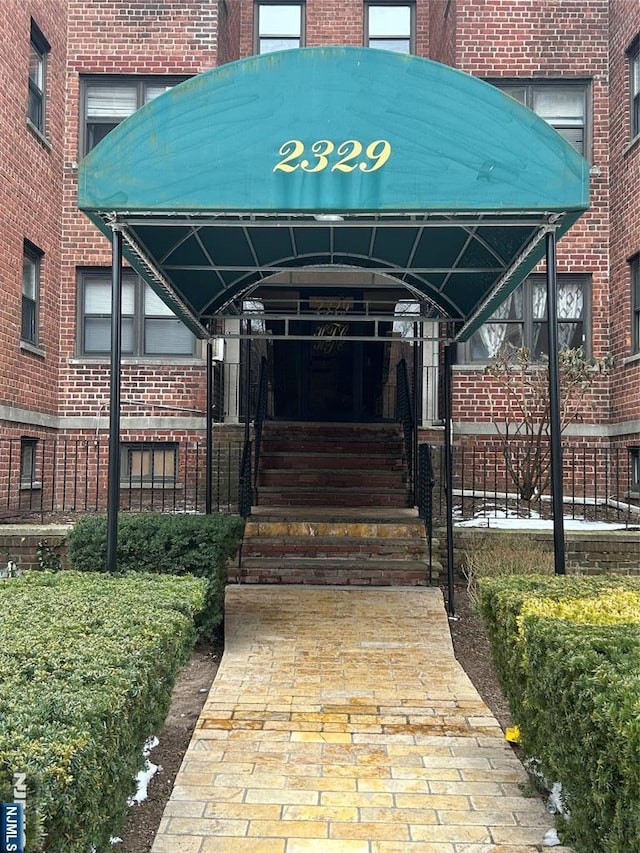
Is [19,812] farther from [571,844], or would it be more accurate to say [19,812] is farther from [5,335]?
[5,335]

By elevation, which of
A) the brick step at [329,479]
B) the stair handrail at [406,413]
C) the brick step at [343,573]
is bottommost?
the brick step at [343,573]

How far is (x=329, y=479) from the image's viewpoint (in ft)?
35.3

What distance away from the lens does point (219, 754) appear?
4180 millimetres

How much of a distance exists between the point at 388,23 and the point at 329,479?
29.3 feet

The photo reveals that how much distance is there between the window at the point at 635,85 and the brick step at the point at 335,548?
7941 millimetres

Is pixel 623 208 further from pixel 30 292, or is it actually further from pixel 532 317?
pixel 30 292

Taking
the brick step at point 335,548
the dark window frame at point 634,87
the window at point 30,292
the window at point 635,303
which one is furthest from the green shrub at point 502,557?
the window at point 30,292

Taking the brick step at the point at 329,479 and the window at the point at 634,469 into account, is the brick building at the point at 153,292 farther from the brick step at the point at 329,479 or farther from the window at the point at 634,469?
the brick step at the point at 329,479


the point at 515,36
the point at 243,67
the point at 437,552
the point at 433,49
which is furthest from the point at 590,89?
the point at 243,67

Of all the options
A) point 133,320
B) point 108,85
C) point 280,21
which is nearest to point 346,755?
point 133,320

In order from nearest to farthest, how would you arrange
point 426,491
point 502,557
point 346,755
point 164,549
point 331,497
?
point 346,755
point 164,549
point 502,557
point 426,491
point 331,497

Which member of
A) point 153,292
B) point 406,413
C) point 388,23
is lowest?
point 406,413

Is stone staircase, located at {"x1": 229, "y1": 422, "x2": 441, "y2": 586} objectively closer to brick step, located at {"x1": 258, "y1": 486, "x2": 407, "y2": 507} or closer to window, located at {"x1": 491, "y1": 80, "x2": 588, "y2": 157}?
brick step, located at {"x1": 258, "y1": 486, "x2": 407, "y2": 507}

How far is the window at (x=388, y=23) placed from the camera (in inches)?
541
